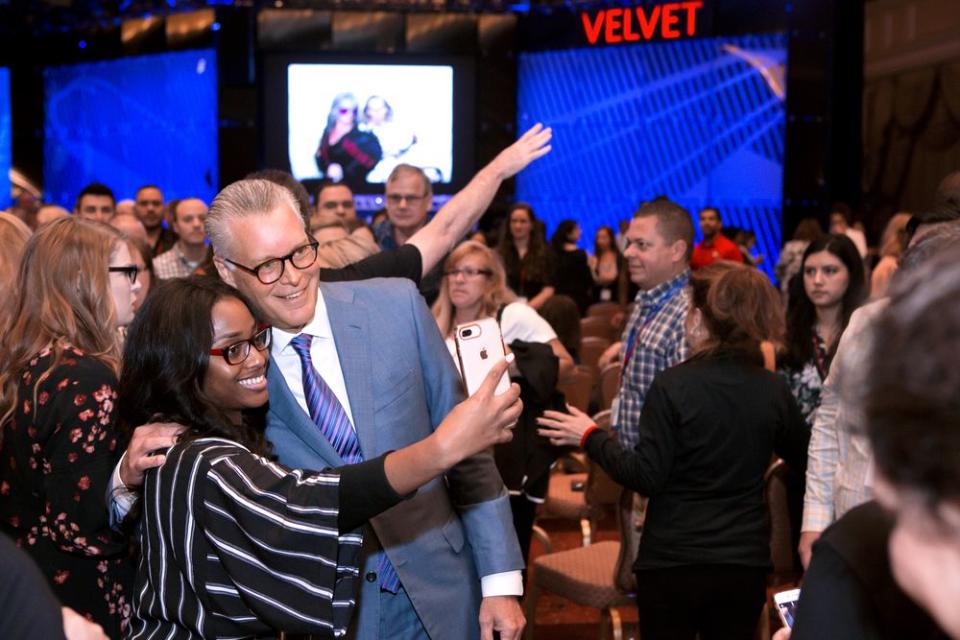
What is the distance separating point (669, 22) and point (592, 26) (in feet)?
3.64

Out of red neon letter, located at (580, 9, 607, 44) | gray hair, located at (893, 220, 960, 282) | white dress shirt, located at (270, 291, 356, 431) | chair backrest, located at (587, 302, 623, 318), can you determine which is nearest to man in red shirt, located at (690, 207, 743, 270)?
chair backrest, located at (587, 302, 623, 318)

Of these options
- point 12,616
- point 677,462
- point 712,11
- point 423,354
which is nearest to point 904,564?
point 12,616

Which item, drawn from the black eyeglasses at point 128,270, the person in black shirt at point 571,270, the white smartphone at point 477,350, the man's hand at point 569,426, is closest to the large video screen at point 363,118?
the person in black shirt at point 571,270

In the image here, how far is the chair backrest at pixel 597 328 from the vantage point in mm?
8312

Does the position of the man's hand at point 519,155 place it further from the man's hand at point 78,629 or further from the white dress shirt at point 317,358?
the man's hand at point 78,629

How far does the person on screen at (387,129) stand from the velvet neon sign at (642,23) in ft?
8.27

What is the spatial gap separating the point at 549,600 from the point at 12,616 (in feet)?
14.9

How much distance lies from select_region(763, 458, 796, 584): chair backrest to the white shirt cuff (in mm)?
1933

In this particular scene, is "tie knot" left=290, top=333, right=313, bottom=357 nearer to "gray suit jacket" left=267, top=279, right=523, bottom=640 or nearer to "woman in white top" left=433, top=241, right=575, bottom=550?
"gray suit jacket" left=267, top=279, right=523, bottom=640

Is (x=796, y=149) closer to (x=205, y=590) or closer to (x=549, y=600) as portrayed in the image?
(x=549, y=600)

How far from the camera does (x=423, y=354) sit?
238cm

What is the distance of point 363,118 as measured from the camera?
1325 centimetres

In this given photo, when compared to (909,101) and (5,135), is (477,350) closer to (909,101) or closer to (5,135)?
(909,101)

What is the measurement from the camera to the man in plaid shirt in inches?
152
